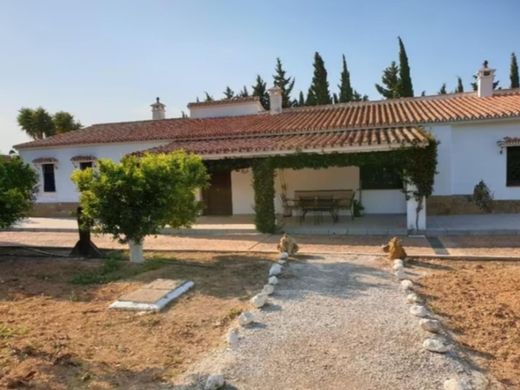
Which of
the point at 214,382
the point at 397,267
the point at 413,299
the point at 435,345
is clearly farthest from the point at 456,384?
the point at 397,267

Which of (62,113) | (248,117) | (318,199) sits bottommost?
(318,199)

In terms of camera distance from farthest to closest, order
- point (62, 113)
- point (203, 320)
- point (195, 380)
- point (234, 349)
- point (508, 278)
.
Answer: point (62, 113) < point (508, 278) < point (203, 320) < point (234, 349) < point (195, 380)

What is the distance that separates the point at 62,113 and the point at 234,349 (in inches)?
1233

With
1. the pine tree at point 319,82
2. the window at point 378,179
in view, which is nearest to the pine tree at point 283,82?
the pine tree at point 319,82

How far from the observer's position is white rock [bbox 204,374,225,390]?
375 centimetres

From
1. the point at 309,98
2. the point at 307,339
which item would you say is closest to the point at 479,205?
the point at 307,339

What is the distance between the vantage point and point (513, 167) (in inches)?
586

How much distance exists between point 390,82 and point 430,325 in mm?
32528

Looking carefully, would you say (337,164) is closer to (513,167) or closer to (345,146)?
(345,146)

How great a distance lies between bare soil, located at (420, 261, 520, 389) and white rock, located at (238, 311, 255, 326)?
8.23 ft

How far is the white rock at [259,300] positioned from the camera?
6011 mm

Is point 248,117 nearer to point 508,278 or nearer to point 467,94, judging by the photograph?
point 467,94

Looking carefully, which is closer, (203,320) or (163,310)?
(203,320)

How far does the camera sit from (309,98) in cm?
3509
